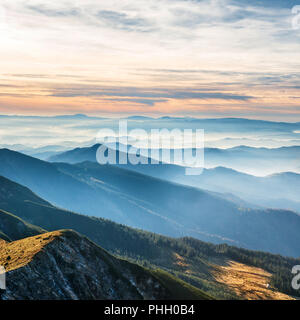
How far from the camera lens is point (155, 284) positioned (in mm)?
110625

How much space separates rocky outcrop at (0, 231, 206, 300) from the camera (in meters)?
76.3

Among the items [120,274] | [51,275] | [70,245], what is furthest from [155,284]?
[51,275]

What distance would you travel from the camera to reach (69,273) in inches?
3516

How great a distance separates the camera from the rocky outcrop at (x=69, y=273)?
76.3 m
